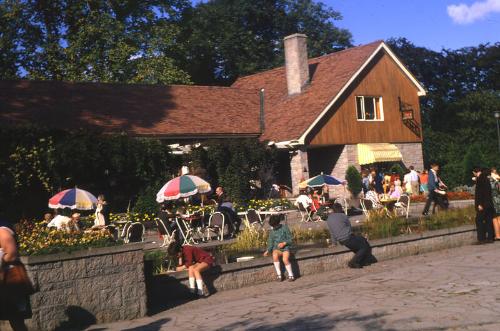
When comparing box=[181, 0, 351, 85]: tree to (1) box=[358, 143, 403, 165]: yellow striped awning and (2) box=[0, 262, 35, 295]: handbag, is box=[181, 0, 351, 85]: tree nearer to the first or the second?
(1) box=[358, 143, 403, 165]: yellow striped awning

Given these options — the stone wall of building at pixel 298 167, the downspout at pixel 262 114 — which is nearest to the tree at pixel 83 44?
the downspout at pixel 262 114

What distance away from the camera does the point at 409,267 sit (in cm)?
1178

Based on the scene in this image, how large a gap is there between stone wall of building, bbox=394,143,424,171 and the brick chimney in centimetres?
577

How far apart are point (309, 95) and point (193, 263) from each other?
2173 centimetres

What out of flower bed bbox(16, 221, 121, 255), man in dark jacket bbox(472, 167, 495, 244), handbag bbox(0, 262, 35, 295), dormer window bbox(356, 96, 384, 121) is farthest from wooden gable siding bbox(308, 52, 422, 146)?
handbag bbox(0, 262, 35, 295)

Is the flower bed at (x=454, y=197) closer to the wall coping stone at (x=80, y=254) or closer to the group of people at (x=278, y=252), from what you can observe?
the group of people at (x=278, y=252)

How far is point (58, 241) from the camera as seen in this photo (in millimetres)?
9008

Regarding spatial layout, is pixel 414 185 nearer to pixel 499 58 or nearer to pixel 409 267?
pixel 409 267

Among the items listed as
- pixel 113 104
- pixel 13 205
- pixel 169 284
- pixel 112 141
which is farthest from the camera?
pixel 113 104

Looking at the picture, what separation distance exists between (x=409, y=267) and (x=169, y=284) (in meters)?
4.29

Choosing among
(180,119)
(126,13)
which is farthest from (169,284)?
(126,13)

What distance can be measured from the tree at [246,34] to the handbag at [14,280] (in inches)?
1525

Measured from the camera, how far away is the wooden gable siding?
30109 mm

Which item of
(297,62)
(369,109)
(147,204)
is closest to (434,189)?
(147,204)
